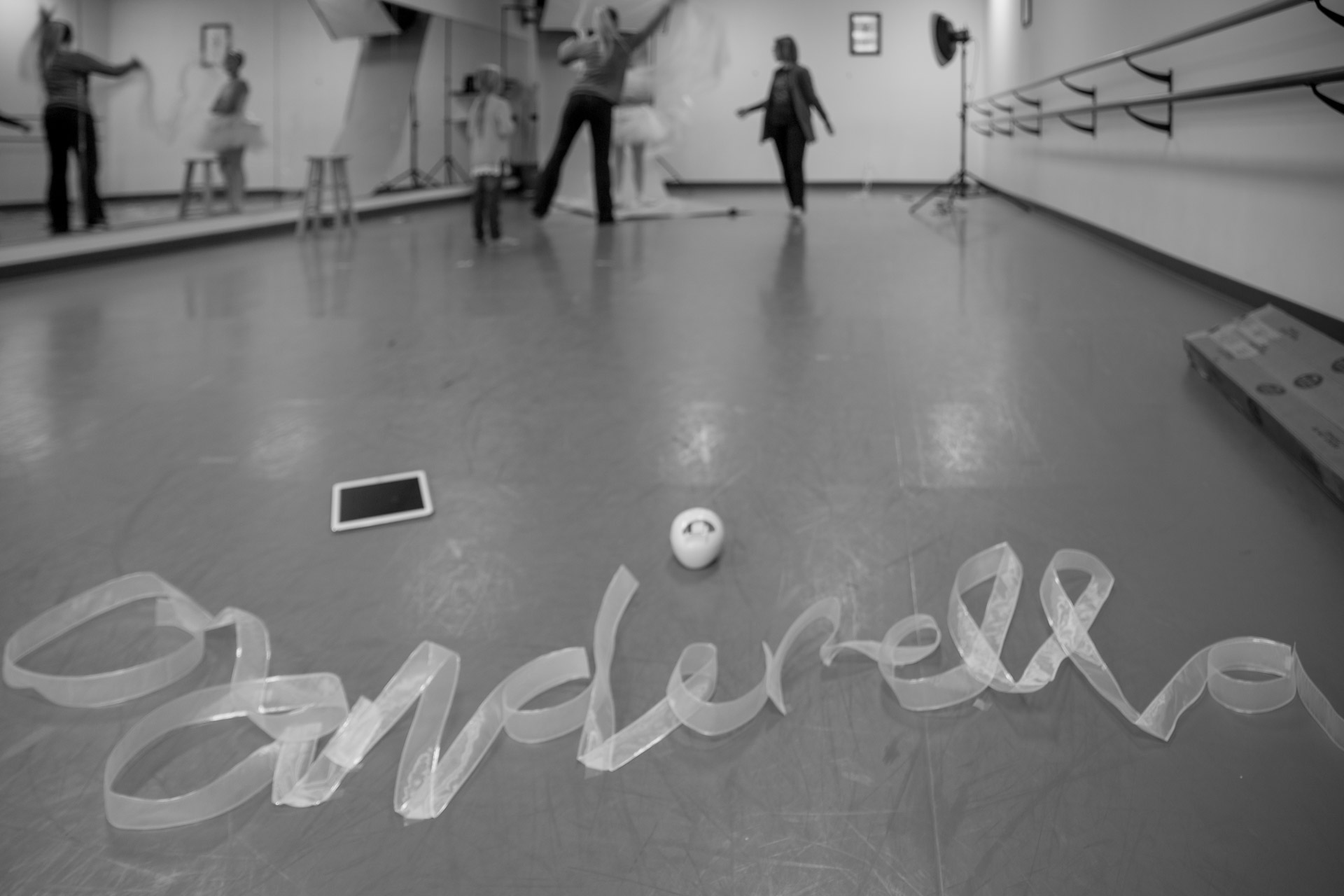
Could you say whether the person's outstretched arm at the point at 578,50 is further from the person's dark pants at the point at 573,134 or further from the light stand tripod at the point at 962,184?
the light stand tripod at the point at 962,184

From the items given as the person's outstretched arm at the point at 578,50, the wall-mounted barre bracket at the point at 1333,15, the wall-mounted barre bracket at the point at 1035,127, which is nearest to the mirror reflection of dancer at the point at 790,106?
the person's outstretched arm at the point at 578,50

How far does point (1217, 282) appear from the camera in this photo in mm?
3969

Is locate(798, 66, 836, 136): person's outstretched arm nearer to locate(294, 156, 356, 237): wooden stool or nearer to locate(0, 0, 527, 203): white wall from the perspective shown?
locate(294, 156, 356, 237): wooden stool

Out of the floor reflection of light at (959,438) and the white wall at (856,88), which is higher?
the white wall at (856,88)

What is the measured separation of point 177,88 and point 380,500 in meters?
5.51

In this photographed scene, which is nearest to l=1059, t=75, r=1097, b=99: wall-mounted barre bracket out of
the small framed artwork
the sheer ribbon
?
the sheer ribbon

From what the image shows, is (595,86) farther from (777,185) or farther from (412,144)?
(777,185)

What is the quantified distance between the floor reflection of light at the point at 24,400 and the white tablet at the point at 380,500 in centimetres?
72

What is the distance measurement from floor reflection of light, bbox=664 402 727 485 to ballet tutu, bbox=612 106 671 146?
652 centimetres

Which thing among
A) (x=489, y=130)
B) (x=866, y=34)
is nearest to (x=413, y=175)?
(x=489, y=130)

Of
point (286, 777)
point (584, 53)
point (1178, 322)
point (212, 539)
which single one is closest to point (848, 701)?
point (286, 777)

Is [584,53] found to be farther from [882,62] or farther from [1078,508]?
[882,62]

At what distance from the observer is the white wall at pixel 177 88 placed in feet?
16.6

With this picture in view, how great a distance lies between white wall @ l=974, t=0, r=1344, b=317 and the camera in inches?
121
